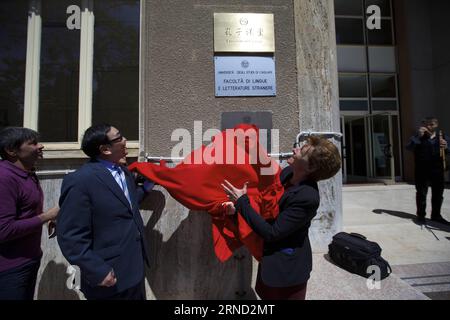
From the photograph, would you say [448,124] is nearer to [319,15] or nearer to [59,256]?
[319,15]

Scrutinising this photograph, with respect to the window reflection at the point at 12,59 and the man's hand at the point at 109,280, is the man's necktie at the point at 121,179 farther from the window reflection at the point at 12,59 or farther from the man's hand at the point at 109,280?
the window reflection at the point at 12,59

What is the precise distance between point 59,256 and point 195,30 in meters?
2.77

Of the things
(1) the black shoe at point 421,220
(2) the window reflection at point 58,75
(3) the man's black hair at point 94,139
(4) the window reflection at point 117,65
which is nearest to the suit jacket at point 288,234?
(3) the man's black hair at point 94,139

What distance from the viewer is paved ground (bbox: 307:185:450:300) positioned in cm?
273

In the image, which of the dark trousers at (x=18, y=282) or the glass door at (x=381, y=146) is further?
the glass door at (x=381, y=146)

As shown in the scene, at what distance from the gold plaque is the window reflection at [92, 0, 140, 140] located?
106cm

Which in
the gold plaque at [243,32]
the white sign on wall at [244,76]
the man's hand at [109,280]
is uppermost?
the gold plaque at [243,32]

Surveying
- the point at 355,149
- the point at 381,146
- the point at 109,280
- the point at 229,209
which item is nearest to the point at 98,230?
the point at 109,280

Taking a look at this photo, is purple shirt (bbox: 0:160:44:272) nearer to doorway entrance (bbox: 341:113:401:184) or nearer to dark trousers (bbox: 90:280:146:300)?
dark trousers (bbox: 90:280:146:300)

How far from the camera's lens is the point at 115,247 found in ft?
6.07

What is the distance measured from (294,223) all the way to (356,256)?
5.33ft

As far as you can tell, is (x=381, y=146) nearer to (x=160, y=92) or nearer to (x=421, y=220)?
(x=421, y=220)

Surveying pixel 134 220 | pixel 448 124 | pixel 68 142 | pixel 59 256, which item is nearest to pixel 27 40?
pixel 68 142

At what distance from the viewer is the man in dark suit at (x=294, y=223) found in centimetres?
179
